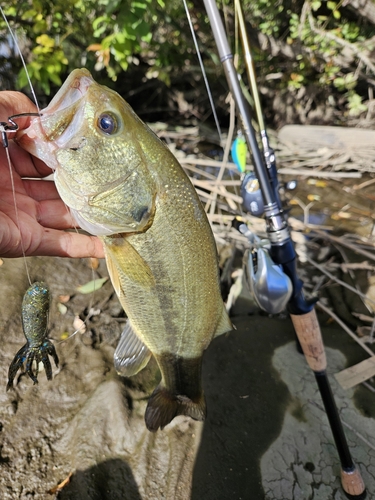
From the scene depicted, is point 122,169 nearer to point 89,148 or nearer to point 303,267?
point 89,148

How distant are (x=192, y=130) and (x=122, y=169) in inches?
269

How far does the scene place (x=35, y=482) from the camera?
2209 millimetres

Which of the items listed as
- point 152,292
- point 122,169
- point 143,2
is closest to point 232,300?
point 152,292

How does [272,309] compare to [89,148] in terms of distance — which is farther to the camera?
[272,309]

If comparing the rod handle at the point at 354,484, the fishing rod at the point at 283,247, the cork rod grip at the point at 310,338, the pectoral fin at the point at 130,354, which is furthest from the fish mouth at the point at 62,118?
the rod handle at the point at 354,484

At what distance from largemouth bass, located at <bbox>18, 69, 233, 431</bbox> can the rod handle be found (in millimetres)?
1233

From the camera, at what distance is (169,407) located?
189cm

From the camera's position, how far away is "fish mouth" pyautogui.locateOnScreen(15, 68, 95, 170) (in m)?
1.26

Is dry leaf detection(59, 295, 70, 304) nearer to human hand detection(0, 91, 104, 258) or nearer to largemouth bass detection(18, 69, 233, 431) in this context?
human hand detection(0, 91, 104, 258)

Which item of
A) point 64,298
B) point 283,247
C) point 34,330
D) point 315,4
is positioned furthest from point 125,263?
point 315,4

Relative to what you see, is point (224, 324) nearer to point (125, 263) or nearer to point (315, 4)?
point (125, 263)

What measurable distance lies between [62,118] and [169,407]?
5.03ft

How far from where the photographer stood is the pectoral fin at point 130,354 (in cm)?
179

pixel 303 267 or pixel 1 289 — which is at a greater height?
pixel 1 289
